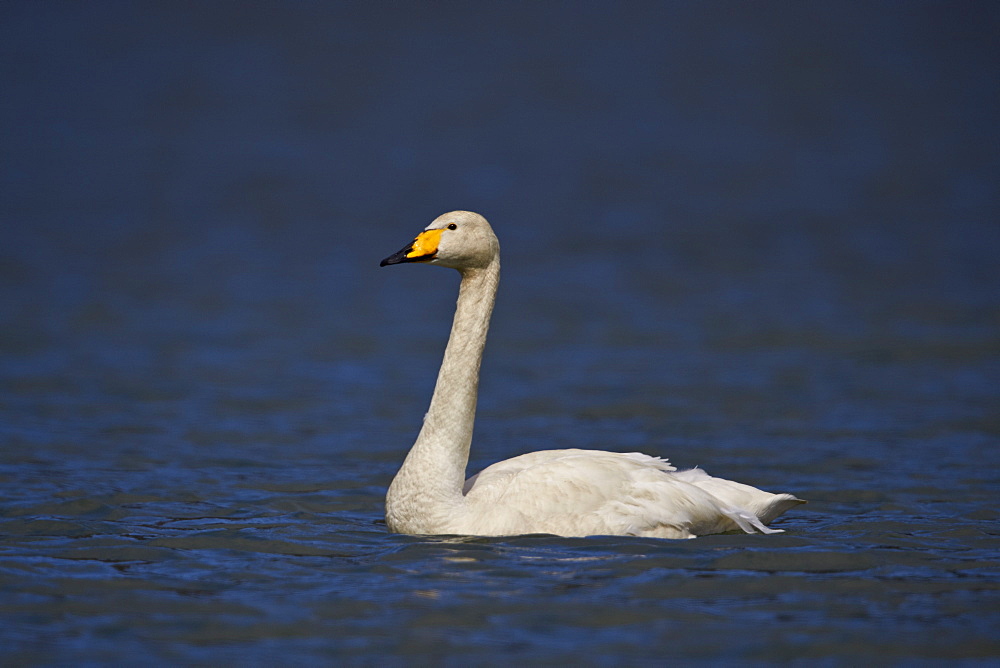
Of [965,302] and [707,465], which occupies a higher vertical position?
[965,302]

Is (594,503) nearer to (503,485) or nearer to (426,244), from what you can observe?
(503,485)

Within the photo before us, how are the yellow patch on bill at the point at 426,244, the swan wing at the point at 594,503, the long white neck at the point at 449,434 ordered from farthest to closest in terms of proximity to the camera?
the yellow patch on bill at the point at 426,244 → the long white neck at the point at 449,434 → the swan wing at the point at 594,503

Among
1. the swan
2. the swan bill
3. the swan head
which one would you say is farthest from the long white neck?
the swan bill

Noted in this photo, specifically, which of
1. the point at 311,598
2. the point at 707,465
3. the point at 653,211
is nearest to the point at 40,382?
the point at 707,465

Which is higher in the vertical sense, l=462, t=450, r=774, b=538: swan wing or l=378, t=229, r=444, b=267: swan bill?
l=378, t=229, r=444, b=267: swan bill

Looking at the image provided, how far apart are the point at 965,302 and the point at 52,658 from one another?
1560 cm

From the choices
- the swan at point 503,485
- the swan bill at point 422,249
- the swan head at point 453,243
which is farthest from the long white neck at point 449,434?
the swan bill at point 422,249

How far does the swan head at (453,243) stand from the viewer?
339 inches

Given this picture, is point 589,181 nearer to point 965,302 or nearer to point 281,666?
point 965,302

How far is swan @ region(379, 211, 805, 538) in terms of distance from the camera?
8.29m

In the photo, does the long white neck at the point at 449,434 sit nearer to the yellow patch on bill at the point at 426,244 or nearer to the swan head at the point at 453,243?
the swan head at the point at 453,243

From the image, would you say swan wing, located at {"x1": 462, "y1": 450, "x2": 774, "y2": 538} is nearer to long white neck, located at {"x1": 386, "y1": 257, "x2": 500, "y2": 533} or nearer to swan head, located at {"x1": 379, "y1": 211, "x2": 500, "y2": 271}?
long white neck, located at {"x1": 386, "y1": 257, "x2": 500, "y2": 533}

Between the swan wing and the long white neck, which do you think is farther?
the long white neck

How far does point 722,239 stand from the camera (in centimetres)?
2738
